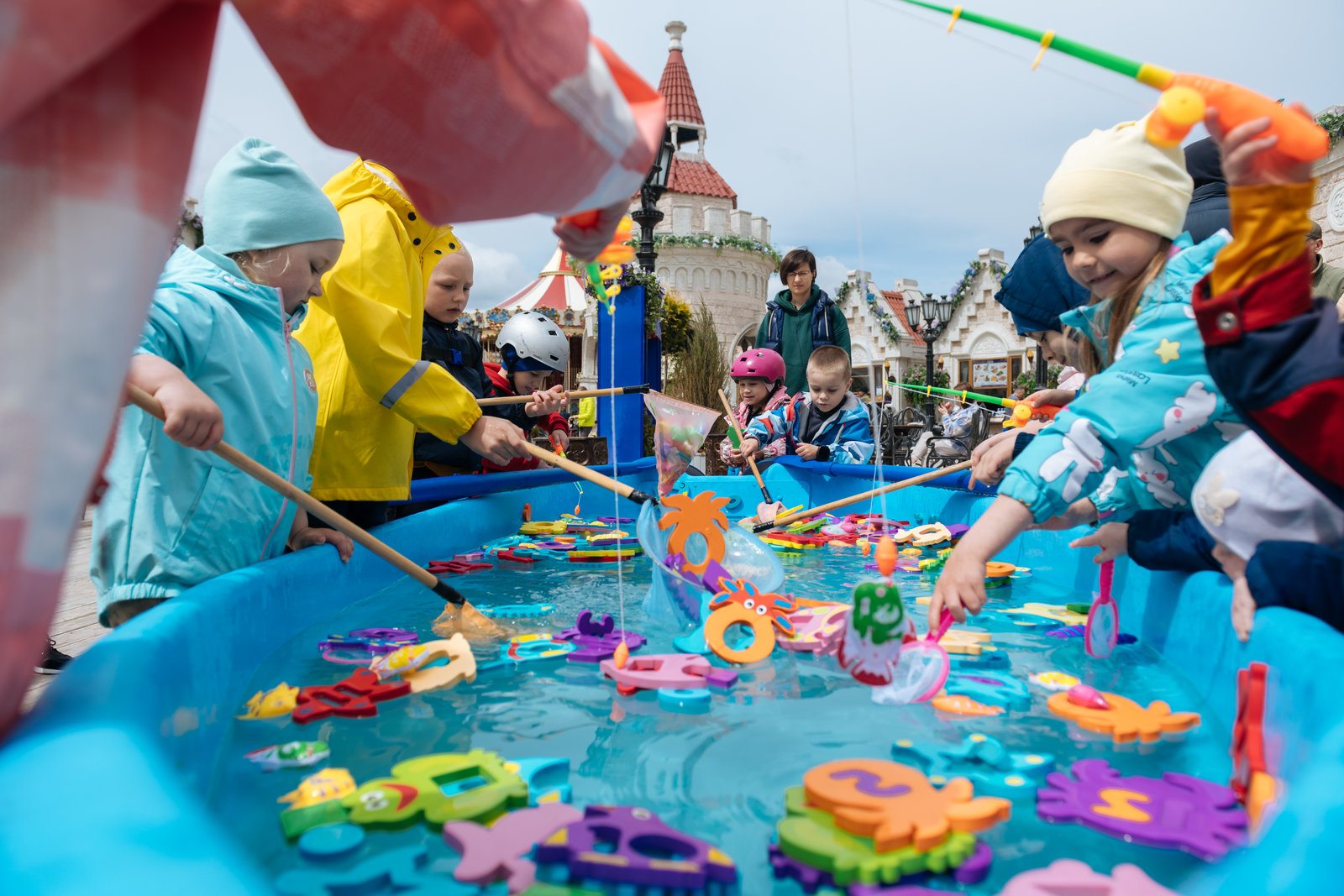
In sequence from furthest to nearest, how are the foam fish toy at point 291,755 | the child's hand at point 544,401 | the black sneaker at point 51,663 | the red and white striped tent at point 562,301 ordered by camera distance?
the red and white striped tent at point 562,301
the child's hand at point 544,401
the black sneaker at point 51,663
the foam fish toy at point 291,755

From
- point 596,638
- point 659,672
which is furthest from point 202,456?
point 659,672

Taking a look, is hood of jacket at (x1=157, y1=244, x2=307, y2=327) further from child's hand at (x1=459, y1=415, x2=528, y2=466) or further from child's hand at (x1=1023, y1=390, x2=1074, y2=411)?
child's hand at (x1=1023, y1=390, x2=1074, y2=411)

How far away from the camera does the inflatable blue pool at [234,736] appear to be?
0.62 metres

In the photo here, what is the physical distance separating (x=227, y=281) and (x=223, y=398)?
27cm

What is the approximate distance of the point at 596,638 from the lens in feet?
6.63

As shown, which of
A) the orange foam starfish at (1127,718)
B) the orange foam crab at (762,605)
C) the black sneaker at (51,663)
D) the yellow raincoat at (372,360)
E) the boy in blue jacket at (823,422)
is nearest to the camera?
the orange foam starfish at (1127,718)

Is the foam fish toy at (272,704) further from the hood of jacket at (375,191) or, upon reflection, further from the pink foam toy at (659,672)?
the hood of jacket at (375,191)

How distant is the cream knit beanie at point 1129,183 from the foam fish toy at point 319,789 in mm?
1786

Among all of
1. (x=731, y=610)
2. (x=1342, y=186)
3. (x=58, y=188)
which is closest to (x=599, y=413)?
(x=731, y=610)

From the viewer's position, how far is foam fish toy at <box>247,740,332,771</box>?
1.27 meters

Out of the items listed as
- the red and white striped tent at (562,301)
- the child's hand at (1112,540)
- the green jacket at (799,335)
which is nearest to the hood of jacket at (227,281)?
the child's hand at (1112,540)

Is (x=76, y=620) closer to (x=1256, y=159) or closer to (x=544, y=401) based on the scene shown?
(x=544, y=401)

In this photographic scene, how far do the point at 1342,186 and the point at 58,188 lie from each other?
34.9 feet

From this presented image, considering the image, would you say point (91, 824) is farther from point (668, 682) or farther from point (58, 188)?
point (668, 682)
